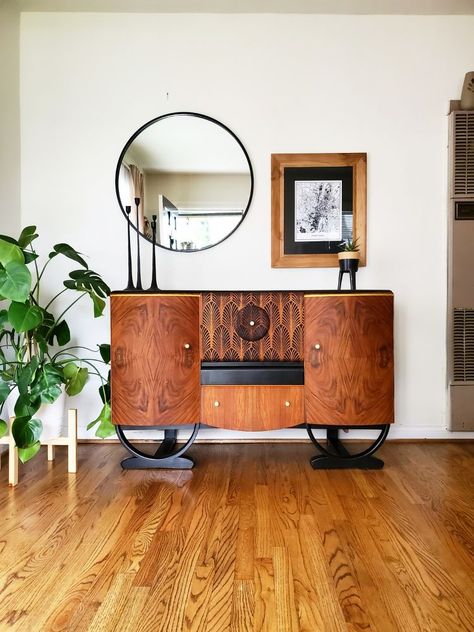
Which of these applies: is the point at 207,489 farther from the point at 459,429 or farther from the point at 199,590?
the point at 459,429

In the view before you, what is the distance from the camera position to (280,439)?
2635mm

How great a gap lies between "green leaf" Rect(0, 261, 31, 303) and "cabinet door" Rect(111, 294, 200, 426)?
0.40 meters

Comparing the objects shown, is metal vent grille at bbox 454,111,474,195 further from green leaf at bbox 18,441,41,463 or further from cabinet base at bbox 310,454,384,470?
green leaf at bbox 18,441,41,463

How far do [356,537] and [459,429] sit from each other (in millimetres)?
1333

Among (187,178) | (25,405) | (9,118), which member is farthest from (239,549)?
(9,118)

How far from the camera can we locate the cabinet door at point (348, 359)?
6.86ft

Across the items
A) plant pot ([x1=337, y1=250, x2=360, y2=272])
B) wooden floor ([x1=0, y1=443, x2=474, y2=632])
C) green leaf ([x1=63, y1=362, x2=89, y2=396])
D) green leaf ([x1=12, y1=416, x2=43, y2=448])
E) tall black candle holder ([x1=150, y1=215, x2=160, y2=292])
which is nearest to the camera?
wooden floor ([x1=0, y1=443, x2=474, y2=632])

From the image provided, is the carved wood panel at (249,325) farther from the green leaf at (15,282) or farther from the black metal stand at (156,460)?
the green leaf at (15,282)

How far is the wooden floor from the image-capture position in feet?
3.71

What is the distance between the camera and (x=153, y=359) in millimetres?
2068

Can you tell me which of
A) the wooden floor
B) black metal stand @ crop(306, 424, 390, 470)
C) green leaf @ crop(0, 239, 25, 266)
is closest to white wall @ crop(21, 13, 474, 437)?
black metal stand @ crop(306, 424, 390, 470)

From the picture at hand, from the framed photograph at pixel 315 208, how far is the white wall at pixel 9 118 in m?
1.41

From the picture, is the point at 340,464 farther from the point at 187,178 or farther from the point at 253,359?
the point at 187,178

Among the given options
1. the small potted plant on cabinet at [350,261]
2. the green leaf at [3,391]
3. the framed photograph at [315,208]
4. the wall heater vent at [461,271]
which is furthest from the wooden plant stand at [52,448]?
the wall heater vent at [461,271]
